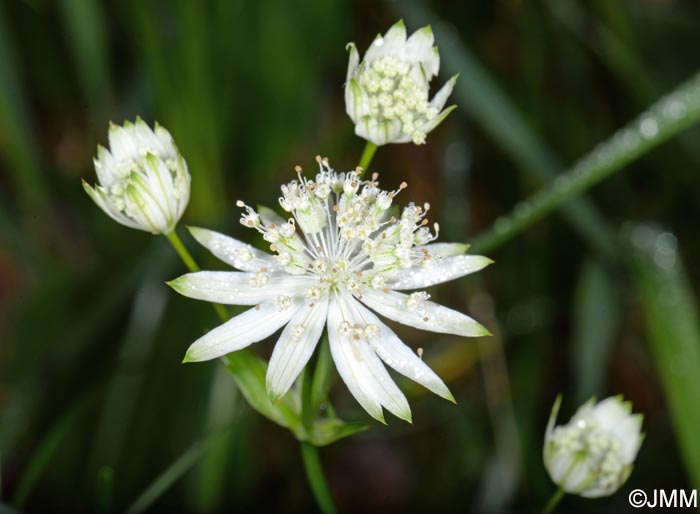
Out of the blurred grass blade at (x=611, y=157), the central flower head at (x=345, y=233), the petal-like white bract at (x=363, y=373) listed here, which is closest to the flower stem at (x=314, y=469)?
the petal-like white bract at (x=363, y=373)

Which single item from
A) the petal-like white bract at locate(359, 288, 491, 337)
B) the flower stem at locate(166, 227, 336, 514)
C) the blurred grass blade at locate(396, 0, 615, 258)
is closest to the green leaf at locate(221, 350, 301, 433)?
the flower stem at locate(166, 227, 336, 514)

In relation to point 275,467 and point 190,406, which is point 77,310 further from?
Answer: point 275,467

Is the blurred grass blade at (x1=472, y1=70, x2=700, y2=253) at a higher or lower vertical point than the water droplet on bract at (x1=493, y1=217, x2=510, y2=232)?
higher

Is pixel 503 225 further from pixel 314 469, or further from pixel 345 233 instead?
pixel 314 469

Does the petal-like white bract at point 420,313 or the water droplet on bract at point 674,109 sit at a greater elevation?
the water droplet on bract at point 674,109

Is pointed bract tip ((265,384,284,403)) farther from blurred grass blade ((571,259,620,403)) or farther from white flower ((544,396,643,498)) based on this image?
blurred grass blade ((571,259,620,403))

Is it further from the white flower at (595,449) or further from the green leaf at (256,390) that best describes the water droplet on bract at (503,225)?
the green leaf at (256,390)

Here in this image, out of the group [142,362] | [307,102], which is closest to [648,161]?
[307,102]
